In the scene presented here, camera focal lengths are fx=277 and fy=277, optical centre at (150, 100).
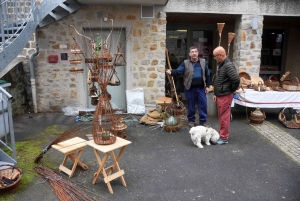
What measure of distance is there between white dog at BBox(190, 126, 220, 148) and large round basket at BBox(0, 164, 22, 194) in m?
2.90

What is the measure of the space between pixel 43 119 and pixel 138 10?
3657 millimetres

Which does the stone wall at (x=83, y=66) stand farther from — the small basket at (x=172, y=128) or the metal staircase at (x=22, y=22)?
the small basket at (x=172, y=128)

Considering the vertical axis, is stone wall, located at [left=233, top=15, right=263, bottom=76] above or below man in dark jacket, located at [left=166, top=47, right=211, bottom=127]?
above

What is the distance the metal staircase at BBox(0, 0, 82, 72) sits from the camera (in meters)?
5.07

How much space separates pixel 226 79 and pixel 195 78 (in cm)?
95

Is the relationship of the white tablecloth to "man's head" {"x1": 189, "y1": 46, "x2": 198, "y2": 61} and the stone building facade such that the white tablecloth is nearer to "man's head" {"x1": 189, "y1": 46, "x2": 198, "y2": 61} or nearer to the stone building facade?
the stone building facade

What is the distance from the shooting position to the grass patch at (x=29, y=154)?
3758 mm

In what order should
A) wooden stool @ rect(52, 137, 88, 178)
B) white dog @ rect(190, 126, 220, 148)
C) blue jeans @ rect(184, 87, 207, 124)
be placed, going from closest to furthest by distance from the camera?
wooden stool @ rect(52, 137, 88, 178) → white dog @ rect(190, 126, 220, 148) → blue jeans @ rect(184, 87, 207, 124)

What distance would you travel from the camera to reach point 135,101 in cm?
736

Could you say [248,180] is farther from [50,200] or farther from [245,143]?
[50,200]

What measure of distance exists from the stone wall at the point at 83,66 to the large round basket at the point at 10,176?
3.76m

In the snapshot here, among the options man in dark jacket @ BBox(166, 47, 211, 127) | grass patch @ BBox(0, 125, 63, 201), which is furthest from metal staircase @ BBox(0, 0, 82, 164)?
man in dark jacket @ BBox(166, 47, 211, 127)

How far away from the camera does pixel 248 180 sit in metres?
3.95

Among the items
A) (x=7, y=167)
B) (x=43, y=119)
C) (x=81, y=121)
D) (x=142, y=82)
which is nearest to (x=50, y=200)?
(x=7, y=167)
